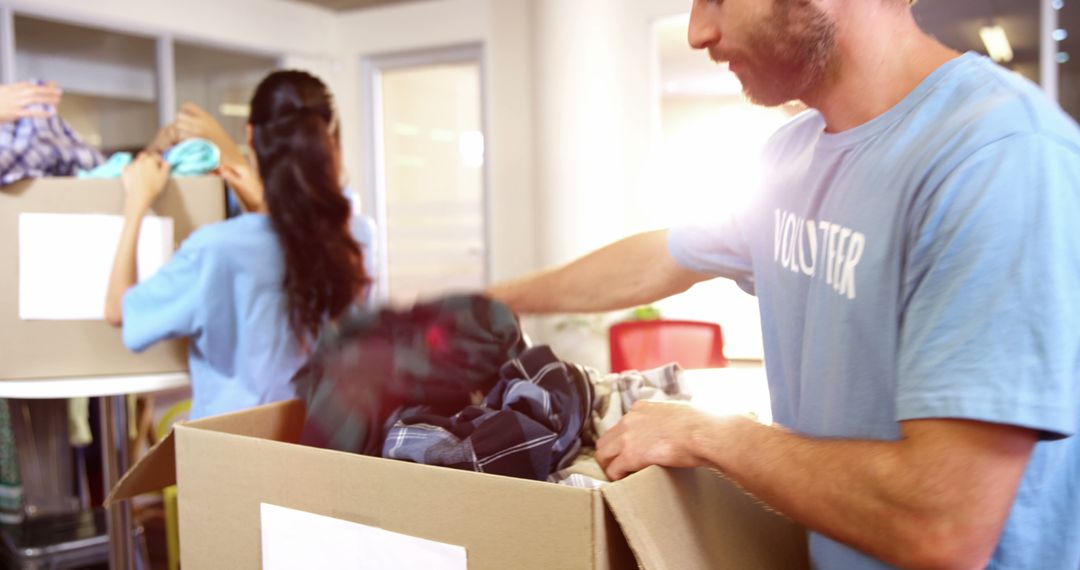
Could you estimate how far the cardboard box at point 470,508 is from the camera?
1.83 ft

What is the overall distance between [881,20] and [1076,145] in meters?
0.22

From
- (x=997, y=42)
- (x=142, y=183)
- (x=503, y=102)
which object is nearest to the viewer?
(x=142, y=183)

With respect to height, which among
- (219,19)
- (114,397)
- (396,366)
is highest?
(219,19)

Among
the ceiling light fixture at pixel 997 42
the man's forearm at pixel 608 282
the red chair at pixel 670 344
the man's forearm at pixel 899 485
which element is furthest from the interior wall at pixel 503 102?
the man's forearm at pixel 899 485

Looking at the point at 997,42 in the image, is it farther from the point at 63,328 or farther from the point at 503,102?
the point at 63,328

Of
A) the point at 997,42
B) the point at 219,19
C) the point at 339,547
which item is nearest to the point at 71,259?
the point at 339,547

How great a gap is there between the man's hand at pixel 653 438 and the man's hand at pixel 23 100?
1.80m

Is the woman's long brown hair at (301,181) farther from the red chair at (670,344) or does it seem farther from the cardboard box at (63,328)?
the red chair at (670,344)

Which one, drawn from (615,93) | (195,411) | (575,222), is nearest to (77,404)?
(195,411)

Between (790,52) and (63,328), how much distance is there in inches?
67.8

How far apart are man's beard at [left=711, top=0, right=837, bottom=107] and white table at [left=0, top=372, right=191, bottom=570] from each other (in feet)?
5.04

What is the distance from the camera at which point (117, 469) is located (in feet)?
6.98

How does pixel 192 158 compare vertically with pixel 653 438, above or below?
above

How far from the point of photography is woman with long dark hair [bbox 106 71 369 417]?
183cm
